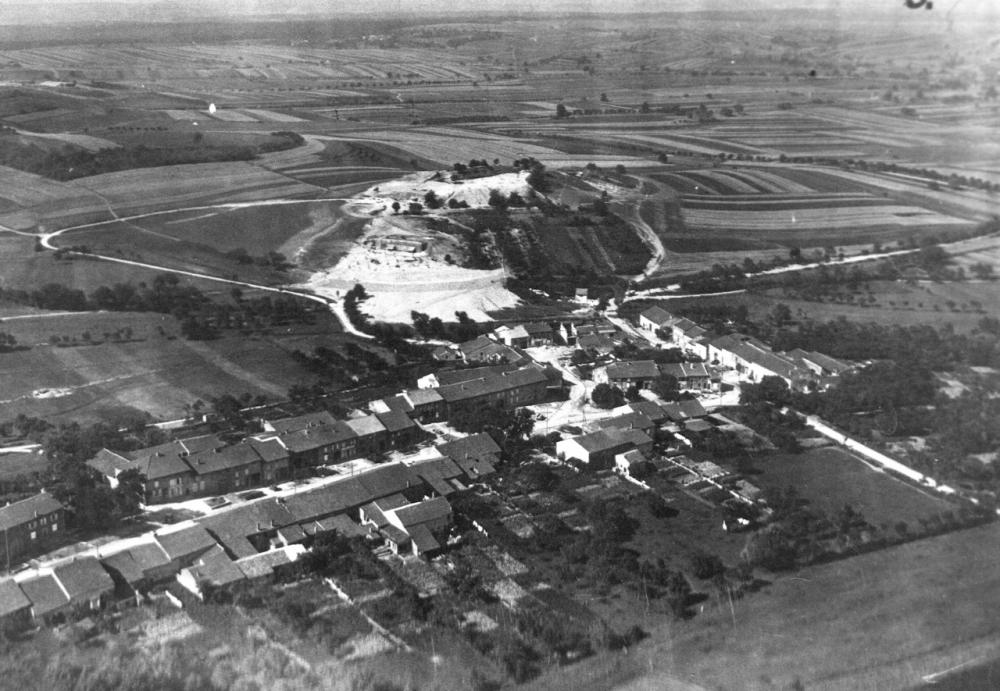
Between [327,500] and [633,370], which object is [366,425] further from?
[633,370]

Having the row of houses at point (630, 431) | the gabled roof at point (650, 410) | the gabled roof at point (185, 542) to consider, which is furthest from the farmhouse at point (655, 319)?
the gabled roof at point (185, 542)

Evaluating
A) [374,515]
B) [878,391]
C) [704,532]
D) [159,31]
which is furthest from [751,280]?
[159,31]

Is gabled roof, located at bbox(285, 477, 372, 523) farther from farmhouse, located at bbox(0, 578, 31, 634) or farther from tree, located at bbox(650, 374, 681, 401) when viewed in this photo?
tree, located at bbox(650, 374, 681, 401)

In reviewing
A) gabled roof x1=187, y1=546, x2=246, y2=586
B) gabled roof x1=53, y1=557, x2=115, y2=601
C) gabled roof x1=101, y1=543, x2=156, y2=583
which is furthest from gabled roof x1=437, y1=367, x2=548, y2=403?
gabled roof x1=53, y1=557, x2=115, y2=601

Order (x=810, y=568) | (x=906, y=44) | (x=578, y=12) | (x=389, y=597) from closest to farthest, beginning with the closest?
(x=389, y=597)
(x=810, y=568)
(x=906, y=44)
(x=578, y=12)

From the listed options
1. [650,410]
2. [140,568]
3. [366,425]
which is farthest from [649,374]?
[140,568]

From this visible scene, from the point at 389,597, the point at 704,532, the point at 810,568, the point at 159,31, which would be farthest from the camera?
the point at 159,31

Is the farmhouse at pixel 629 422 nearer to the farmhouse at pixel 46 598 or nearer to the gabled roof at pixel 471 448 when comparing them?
the gabled roof at pixel 471 448

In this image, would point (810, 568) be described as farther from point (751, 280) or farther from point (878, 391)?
point (751, 280)
